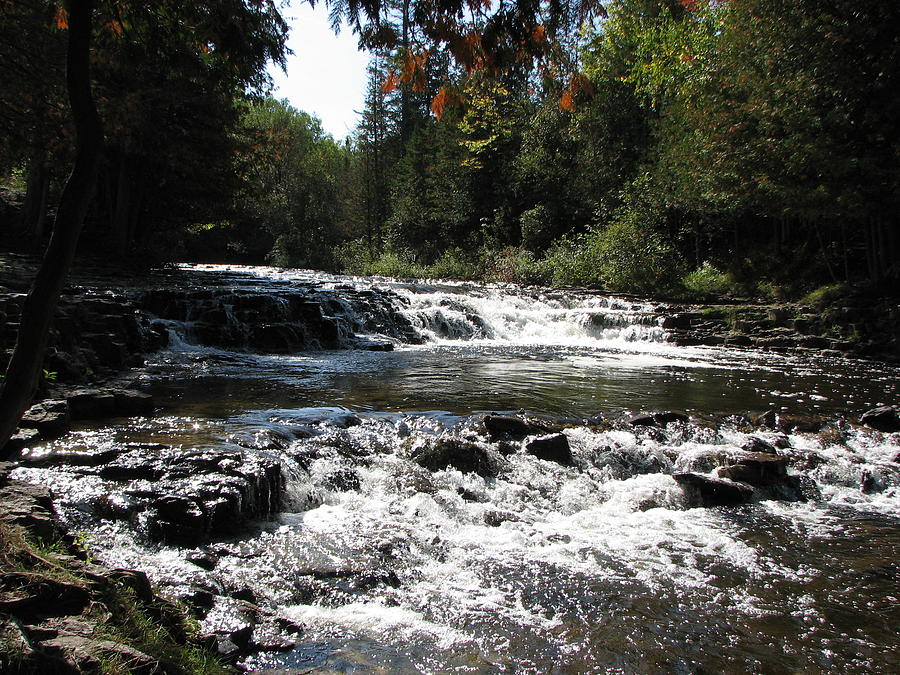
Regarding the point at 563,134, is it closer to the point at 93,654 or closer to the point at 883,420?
the point at 883,420

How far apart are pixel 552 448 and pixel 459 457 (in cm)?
115

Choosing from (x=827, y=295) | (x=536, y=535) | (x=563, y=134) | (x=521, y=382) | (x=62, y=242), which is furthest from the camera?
(x=563, y=134)

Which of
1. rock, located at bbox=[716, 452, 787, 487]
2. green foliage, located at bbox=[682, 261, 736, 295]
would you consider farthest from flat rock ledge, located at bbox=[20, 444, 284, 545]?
green foliage, located at bbox=[682, 261, 736, 295]

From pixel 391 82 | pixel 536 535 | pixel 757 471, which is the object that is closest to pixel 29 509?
pixel 391 82

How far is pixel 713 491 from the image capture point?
5.68 m

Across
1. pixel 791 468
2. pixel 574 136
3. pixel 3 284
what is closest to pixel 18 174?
pixel 3 284

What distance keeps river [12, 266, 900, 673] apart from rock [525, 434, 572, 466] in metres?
0.12

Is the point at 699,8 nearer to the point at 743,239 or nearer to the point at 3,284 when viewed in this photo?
the point at 743,239

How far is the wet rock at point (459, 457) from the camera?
20.0 ft

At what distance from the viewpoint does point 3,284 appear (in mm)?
10977

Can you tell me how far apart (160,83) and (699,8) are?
1902cm

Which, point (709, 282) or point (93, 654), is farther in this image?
point (709, 282)

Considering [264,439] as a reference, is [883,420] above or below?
below

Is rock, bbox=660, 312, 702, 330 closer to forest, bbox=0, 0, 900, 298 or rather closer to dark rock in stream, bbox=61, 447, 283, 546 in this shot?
forest, bbox=0, 0, 900, 298
